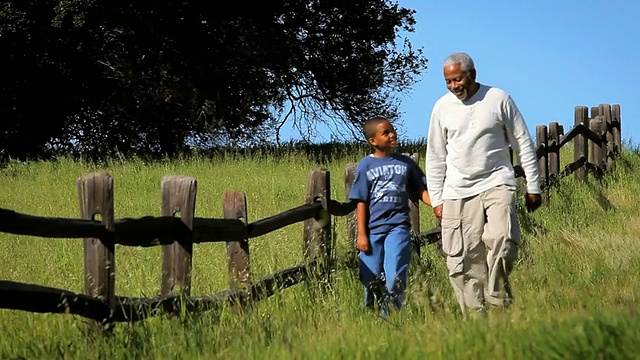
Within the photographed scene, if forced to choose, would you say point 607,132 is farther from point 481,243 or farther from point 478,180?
point 478,180

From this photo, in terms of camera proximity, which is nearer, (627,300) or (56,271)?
(627,300)

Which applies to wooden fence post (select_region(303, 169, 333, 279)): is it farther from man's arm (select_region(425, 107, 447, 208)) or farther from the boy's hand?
man's arm (select_region(425, 107, 447, 208))

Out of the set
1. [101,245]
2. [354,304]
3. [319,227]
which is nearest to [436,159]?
[354,304]

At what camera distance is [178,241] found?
7.98 metres

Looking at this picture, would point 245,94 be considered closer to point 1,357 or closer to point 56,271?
point 56,271

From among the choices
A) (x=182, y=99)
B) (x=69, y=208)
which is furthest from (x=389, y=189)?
(x=182, y=99)

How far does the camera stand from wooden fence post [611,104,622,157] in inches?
936

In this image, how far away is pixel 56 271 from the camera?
38.3 ft

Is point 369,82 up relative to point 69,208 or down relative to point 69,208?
up

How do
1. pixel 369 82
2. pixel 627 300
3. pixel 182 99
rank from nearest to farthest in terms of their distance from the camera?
pixel 627 300 < pixel 182 99 < pixel 369 82

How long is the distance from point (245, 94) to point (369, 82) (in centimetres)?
394

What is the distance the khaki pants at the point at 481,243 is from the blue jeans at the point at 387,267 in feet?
1.69

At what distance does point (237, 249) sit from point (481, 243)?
2.05 m

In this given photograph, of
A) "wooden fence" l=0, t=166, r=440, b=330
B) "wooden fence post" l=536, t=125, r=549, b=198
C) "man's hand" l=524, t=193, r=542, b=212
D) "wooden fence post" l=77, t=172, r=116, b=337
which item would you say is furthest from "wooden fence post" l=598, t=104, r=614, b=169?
"wooden fence post" l=77, t=172, r=116, b=337
